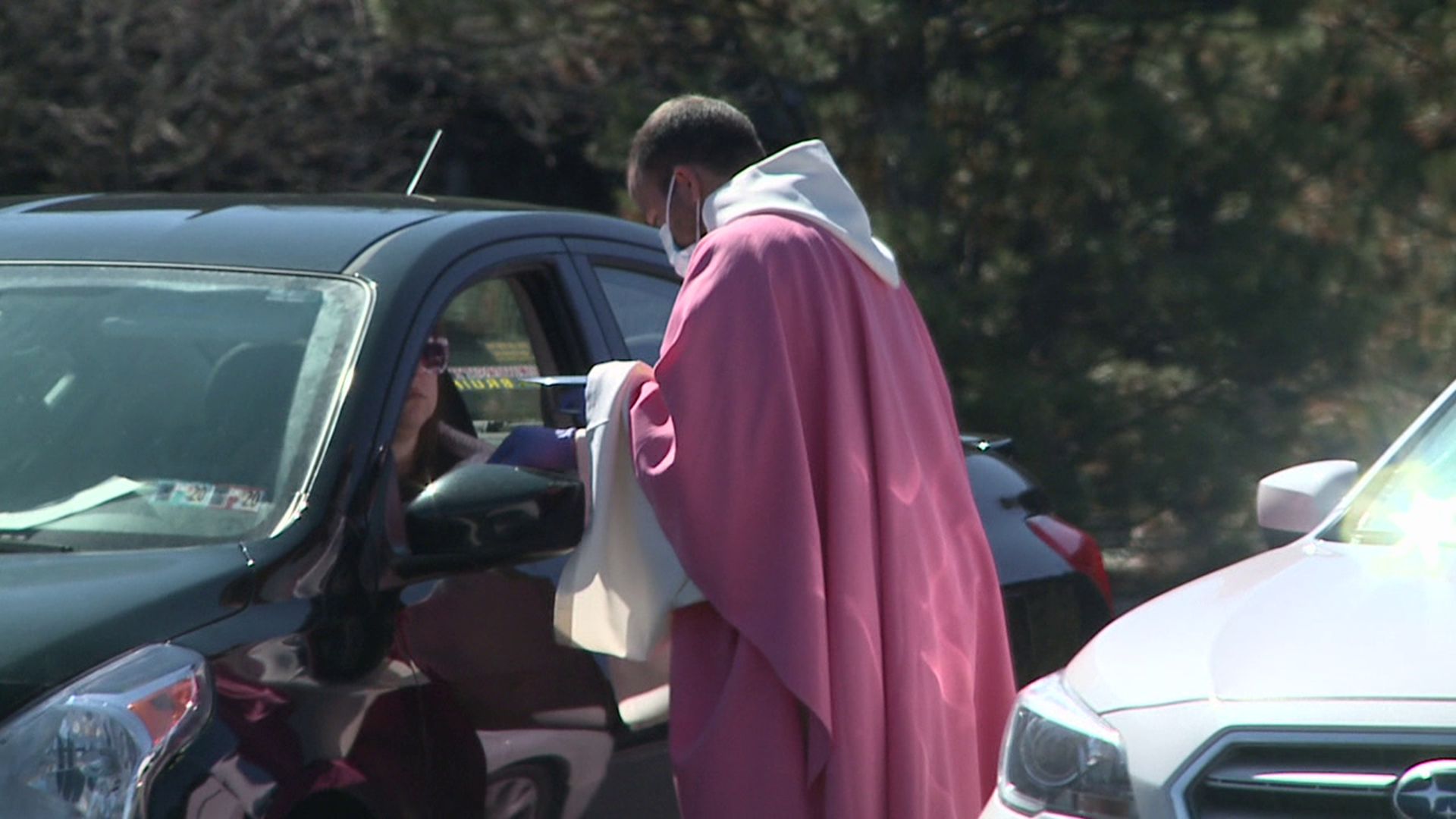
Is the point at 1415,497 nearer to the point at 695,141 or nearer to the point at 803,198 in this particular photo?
the point at 803,198

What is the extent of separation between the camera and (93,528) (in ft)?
9.15

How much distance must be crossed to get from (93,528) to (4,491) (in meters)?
0.21

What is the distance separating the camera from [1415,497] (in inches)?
137

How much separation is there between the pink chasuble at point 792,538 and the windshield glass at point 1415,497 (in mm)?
864

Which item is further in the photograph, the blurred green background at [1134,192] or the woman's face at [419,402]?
the blurred green background at [1134,192]

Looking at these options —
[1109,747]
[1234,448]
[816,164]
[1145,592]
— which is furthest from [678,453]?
[1145,592]

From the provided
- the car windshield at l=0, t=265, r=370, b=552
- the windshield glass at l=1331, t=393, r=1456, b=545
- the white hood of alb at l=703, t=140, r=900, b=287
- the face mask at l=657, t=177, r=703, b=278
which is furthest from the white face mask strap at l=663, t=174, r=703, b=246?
the windshield glass at l=1331, t=393, r=1456, b=545

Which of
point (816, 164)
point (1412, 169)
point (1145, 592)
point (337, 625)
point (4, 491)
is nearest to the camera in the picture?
point (337, 625)

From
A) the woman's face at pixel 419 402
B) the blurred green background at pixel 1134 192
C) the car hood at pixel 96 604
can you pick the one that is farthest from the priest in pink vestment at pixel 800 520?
the blurred green background at pixel 1134 192

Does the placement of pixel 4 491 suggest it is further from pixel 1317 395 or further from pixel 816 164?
pixel 1317 395

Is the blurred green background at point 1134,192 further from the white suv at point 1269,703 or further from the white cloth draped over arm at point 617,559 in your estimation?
the white cloth draped over arm at point 617,559

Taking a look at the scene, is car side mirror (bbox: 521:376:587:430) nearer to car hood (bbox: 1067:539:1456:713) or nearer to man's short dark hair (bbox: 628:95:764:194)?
man's short dark hair (bbox: 628:95:764:194)

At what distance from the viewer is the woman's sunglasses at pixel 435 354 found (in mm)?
3281

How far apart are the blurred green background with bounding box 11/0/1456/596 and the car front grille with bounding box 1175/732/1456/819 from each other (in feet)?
18.0
